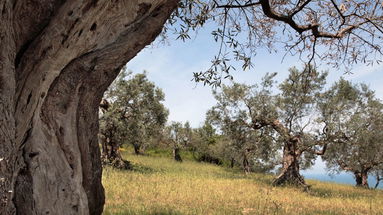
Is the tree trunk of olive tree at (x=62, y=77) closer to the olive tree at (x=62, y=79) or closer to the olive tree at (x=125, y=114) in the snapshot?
the olive tree at (x=62, y=79)

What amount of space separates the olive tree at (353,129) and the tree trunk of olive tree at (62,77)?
17947 mm

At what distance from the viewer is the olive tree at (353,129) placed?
65.7ft

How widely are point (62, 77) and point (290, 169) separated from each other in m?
19.4

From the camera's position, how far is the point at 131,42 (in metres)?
4.21

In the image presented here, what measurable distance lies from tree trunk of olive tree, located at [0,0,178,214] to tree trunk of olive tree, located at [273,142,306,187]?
59.8 feet

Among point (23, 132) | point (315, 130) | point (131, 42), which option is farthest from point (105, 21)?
point (315, 130)

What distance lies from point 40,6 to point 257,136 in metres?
20.6

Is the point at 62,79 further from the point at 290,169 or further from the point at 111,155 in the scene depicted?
the point at 111,155

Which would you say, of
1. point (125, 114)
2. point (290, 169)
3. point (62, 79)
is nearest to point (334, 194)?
point (290, 169)

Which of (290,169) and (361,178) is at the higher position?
(361,178)

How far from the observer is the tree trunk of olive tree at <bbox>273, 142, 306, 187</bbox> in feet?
68.0

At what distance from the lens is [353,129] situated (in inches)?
788

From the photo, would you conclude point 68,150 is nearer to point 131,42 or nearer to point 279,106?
point 131,42

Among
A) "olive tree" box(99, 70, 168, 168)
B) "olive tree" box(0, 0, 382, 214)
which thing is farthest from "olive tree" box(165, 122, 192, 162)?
"olive tree" box(0, 0, 382, 214)
